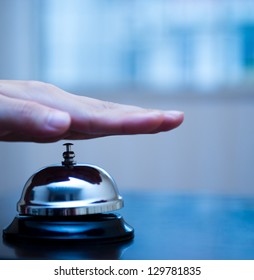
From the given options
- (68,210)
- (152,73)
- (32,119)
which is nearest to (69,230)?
(68,210)

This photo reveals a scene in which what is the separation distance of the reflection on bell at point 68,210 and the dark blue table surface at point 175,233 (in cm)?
2

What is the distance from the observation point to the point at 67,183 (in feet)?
1.98

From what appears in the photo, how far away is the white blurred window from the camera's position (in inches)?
127

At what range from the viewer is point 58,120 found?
21.2 inches

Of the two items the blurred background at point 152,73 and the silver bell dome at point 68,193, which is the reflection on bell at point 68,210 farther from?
the blurred background at point 152,73

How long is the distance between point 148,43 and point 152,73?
19 cm

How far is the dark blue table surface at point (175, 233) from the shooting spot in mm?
514

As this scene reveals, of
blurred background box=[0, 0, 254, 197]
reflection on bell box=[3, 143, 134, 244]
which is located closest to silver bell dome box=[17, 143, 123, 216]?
reflection on bell box=[3, 143, 134, 244]

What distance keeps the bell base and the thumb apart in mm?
93

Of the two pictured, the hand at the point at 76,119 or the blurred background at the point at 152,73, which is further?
the blurred background at the point at 152,73

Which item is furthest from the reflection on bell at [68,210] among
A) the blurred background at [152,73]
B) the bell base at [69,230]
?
the blurred background at [152,73]

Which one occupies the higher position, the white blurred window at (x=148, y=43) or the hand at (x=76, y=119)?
the white blurred window at (x=148, y=43)

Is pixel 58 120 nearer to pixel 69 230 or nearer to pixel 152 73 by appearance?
→ pixel 69 230
